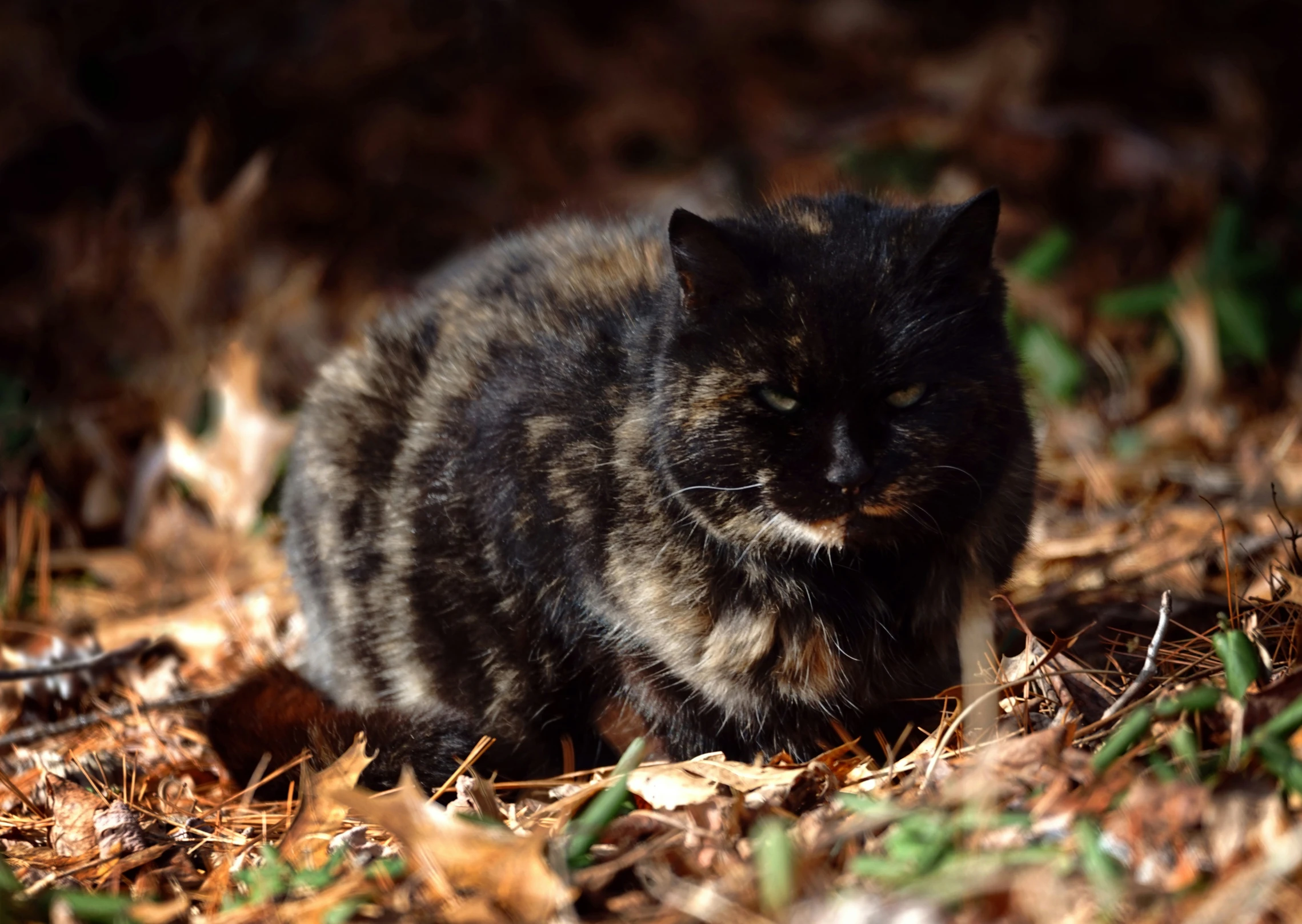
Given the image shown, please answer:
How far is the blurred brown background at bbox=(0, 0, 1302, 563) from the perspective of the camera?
15.7 feet

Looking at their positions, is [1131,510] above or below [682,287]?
below

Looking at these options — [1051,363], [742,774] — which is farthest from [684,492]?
[1051,363]

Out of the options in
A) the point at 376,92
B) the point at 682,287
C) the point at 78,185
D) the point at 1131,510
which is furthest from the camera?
the point at 376,92

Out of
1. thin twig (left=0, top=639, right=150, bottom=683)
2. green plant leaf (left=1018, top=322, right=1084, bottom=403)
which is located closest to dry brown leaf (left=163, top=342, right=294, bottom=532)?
thin twig (left=0, top=639, right=150, bottom=683)

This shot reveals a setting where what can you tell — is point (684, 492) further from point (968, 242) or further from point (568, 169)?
point (568, 169)

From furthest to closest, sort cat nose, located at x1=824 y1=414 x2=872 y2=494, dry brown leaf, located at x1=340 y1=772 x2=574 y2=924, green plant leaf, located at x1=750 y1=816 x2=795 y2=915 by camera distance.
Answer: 1. cat nose, located at x1=824 y1=414 x2=872 y2=494
2. dry brown leaf, located at x1=340 y1=772 x2=574 y2=924
3. green plant leaf, located at x1=750 y1=816 x2=795 y2=915

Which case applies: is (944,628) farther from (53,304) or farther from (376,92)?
A: (376,92)

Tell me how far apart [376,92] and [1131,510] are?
444 centimetres

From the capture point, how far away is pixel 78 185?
18.5 ft

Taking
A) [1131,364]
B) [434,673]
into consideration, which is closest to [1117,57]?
[1131,364]

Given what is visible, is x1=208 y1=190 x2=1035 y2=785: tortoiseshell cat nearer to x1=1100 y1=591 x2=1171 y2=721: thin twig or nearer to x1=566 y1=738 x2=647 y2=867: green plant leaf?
x1=1100 y1=591 x2=1171 y2=721: thin twig

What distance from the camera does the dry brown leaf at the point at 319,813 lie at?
197 cm

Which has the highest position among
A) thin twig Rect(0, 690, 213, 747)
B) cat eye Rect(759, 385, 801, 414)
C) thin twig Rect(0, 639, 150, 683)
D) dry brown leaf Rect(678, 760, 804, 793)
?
cat eye Rect(759, 385, 801, 414)

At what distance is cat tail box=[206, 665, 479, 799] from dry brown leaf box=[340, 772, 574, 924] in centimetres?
67
